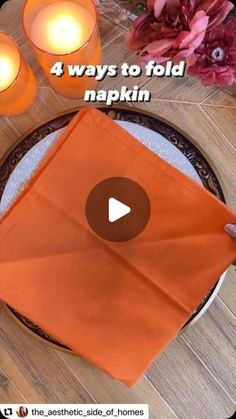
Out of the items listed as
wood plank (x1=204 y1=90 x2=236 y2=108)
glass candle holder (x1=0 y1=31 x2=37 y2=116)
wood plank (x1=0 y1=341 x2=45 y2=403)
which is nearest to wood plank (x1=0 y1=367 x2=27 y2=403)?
wood plank (x1=0 y1=341 x2=45 y2=403)

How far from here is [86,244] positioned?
0.63 m

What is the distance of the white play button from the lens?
622mm

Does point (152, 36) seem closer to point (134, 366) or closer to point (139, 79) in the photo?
point (139, 79)

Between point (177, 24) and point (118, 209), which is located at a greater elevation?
point (177, 24)

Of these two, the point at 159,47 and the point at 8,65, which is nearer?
the point at 159,47

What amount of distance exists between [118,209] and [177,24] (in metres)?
0.21

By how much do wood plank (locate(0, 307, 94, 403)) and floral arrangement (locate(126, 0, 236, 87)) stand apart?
38 centimetres

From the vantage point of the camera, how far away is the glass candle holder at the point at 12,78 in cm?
67

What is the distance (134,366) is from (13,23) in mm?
498

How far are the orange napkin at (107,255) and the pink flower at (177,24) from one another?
10 centimetres

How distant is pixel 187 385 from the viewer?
0.70 metres

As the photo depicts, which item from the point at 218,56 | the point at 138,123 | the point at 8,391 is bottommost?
the point at 8,391

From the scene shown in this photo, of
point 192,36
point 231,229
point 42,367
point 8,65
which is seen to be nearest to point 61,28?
point 8,65

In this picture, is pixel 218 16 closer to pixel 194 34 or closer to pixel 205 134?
pixel 194 34
